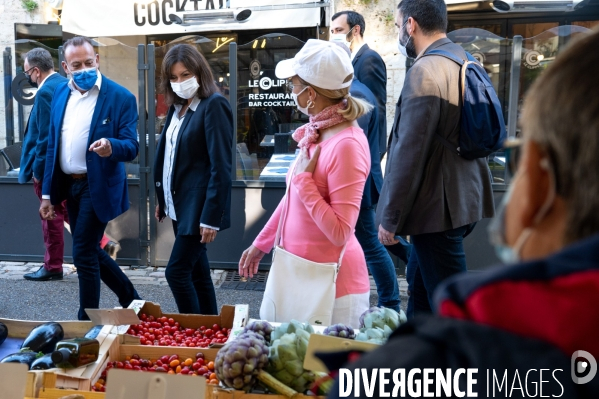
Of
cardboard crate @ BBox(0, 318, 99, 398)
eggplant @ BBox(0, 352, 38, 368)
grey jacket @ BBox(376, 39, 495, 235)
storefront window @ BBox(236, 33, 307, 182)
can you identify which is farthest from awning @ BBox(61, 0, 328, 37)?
eggplant @ BBox(0, 352, 38, 368)

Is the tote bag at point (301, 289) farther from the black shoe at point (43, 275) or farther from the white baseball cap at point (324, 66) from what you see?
the black shoe at point (43, 275)

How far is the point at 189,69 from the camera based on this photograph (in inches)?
159

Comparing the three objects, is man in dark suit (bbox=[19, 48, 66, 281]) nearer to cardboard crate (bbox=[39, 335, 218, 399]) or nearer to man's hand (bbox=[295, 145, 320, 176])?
cardboard crate (bbox=[39, 335, 218, 399])

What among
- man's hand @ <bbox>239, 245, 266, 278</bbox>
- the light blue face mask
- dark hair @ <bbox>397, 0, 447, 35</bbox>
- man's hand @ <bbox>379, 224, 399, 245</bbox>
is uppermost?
dark hair @ <bbox>397, 0, 447, 35</bbox>

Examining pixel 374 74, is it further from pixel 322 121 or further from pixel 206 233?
pixel 322 121

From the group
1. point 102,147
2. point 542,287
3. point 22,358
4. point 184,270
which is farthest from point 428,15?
point 542,287

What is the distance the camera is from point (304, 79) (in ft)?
10.1

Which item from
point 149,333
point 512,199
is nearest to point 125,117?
point 149,333

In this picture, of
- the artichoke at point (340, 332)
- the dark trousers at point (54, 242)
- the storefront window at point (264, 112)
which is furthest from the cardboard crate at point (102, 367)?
the storefront window at point (264, 112)

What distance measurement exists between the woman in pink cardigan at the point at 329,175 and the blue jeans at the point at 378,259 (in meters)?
1.56

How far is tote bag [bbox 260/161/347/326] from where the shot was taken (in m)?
2.92

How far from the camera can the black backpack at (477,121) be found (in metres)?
3.28

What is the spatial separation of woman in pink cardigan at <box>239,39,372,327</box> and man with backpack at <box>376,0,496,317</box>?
32 cm

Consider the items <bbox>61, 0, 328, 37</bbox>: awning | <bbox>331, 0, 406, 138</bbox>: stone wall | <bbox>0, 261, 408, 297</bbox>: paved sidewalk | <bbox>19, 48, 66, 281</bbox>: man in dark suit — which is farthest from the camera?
A: <bbox>61, 0, 328, 37</bbox>: awning
